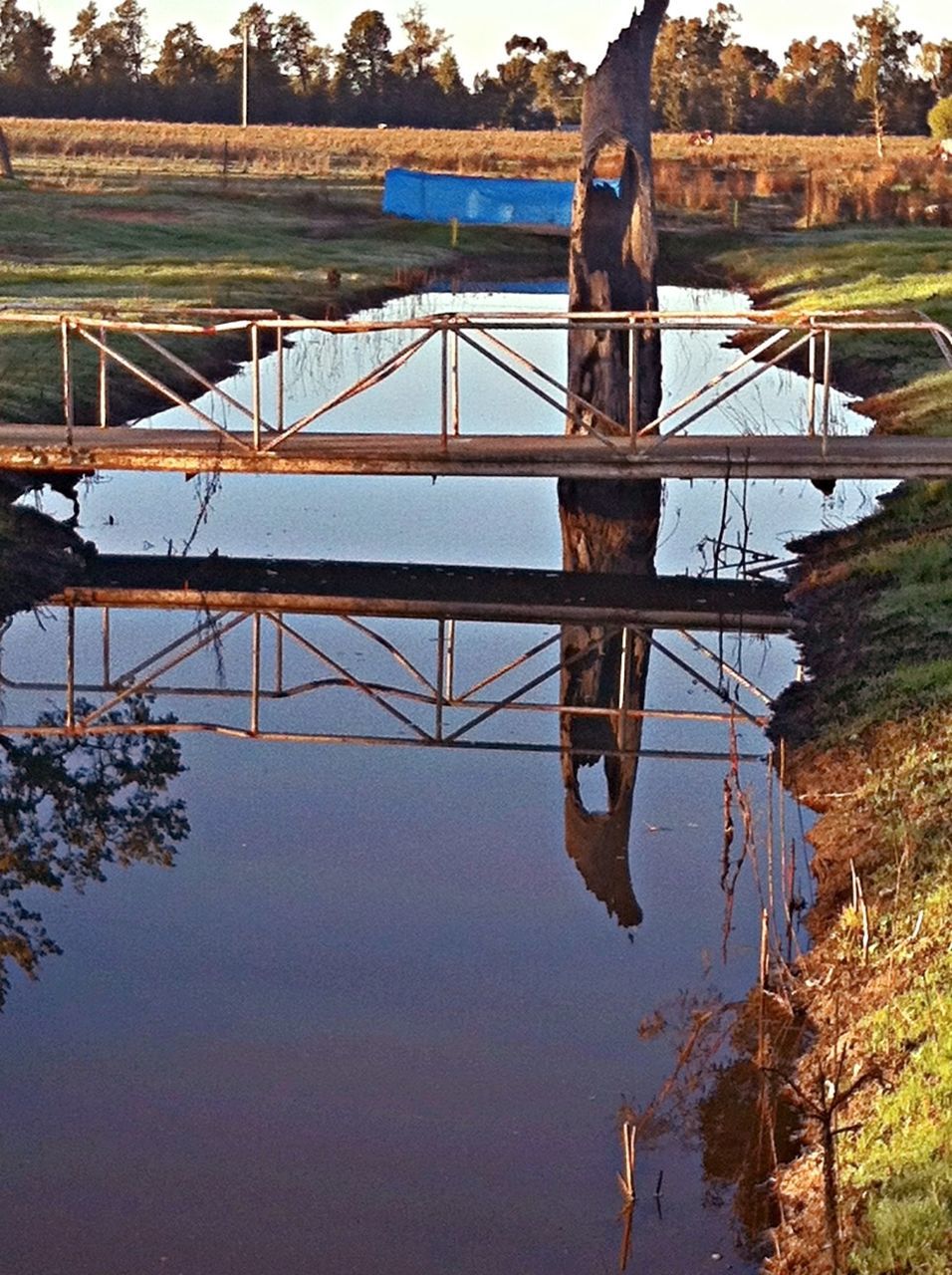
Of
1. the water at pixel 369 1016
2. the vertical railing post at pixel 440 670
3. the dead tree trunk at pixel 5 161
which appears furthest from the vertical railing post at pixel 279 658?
the dead tree trunk at pixel 5 161

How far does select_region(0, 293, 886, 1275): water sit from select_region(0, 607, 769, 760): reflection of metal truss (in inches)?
3.5

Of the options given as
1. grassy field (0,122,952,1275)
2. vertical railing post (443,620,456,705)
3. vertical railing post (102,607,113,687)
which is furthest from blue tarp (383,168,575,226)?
vertical railing post (443,620,456,705)

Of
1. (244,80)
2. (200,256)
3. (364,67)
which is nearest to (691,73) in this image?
(364,67)

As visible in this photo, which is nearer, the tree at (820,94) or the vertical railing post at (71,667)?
the vertical railing post at (71,667)

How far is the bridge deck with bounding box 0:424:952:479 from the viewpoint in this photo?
628 inches

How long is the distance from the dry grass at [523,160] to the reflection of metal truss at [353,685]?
88.9 feet

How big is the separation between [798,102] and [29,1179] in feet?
366

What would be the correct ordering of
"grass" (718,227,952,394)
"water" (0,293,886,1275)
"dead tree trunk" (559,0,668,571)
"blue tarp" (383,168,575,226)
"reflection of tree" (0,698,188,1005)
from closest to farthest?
"water" (0,293,886,1275)
"reflection of tree" (0,698,188,1005)
"dead tree trunk" (559,0,668,571)
"grass" (718,227,952,394)
"blue tarp" (383,168,575,226)

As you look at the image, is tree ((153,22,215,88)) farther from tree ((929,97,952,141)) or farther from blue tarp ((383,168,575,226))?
blue tarp ((383,168,575,226))

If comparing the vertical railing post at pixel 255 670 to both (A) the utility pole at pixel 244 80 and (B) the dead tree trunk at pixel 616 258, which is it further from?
(A) the utility pole at pixel 244 80

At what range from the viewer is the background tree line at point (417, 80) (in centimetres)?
10594

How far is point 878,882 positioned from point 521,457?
7567mm

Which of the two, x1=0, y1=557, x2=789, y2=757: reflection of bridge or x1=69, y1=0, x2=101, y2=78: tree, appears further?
x1=69, y1=0, x2=101, y2=78: tree

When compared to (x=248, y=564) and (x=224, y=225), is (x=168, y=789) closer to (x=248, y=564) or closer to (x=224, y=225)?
(x=248, y=564)
